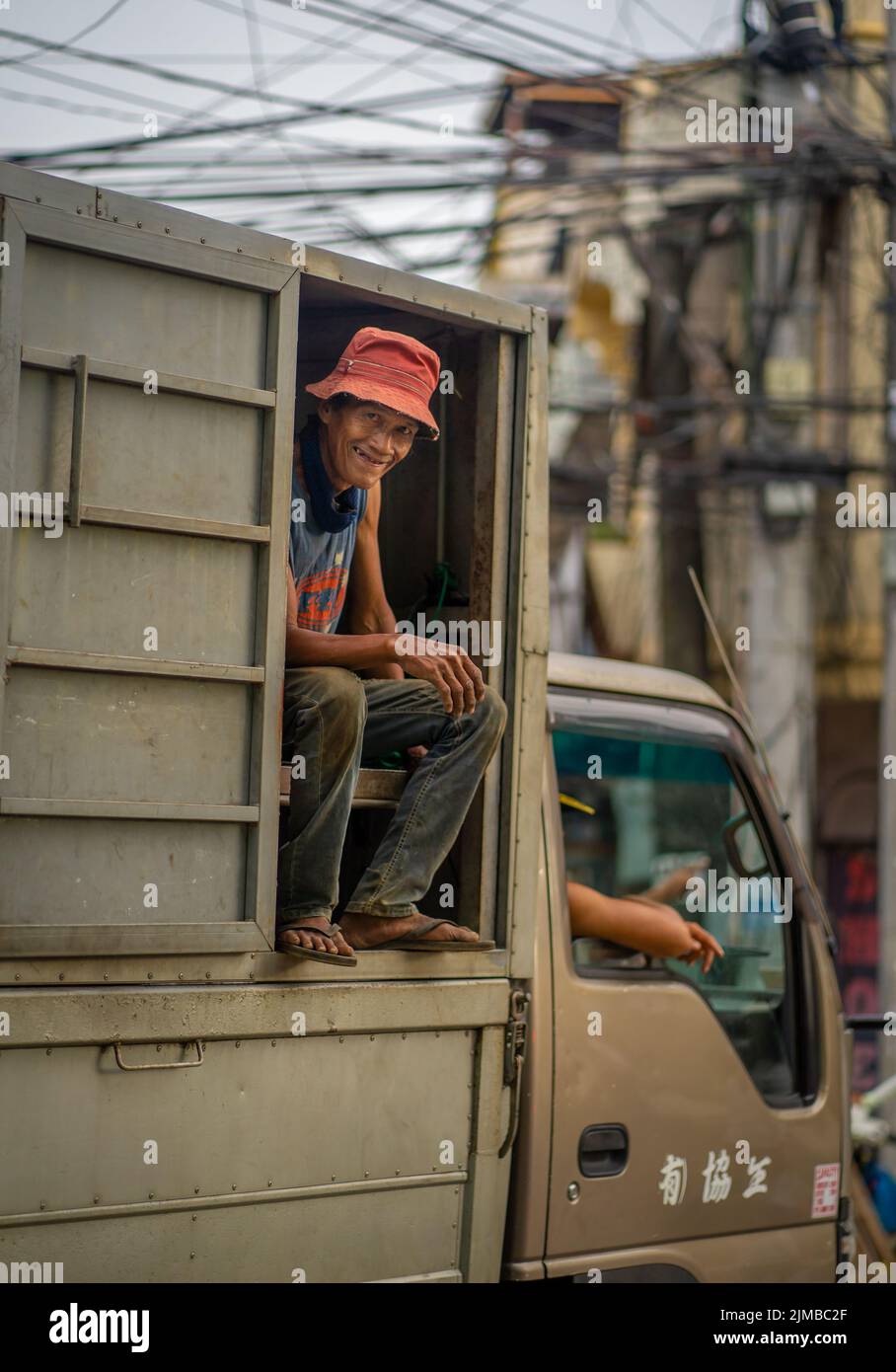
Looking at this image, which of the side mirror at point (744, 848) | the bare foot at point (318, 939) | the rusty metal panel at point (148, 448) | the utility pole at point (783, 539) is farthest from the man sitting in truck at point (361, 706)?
the utility pole at point (783, 539)

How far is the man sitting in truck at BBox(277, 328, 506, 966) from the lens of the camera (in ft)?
11.0

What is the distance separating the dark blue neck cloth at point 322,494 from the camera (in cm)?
373

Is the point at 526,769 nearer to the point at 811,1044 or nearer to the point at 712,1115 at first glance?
the point at 712,1115

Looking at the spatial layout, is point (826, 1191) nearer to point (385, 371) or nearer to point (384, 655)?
point (384, 655)

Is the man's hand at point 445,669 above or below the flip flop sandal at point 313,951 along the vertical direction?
above

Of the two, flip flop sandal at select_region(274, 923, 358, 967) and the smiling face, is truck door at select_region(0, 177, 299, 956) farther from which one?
the smiling face

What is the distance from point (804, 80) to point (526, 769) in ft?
19.5

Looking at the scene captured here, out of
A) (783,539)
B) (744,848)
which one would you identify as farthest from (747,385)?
(744,848)

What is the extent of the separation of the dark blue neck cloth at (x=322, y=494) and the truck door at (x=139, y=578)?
0.42 m

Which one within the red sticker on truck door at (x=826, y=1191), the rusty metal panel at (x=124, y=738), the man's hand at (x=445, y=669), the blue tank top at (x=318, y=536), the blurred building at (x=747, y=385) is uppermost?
the blurred building at (x=747, y=385)

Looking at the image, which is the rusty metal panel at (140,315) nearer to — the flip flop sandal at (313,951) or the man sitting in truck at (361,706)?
the man sitting in truck at (361,706)

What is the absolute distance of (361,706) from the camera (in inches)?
133

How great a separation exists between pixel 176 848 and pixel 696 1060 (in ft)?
5.78
